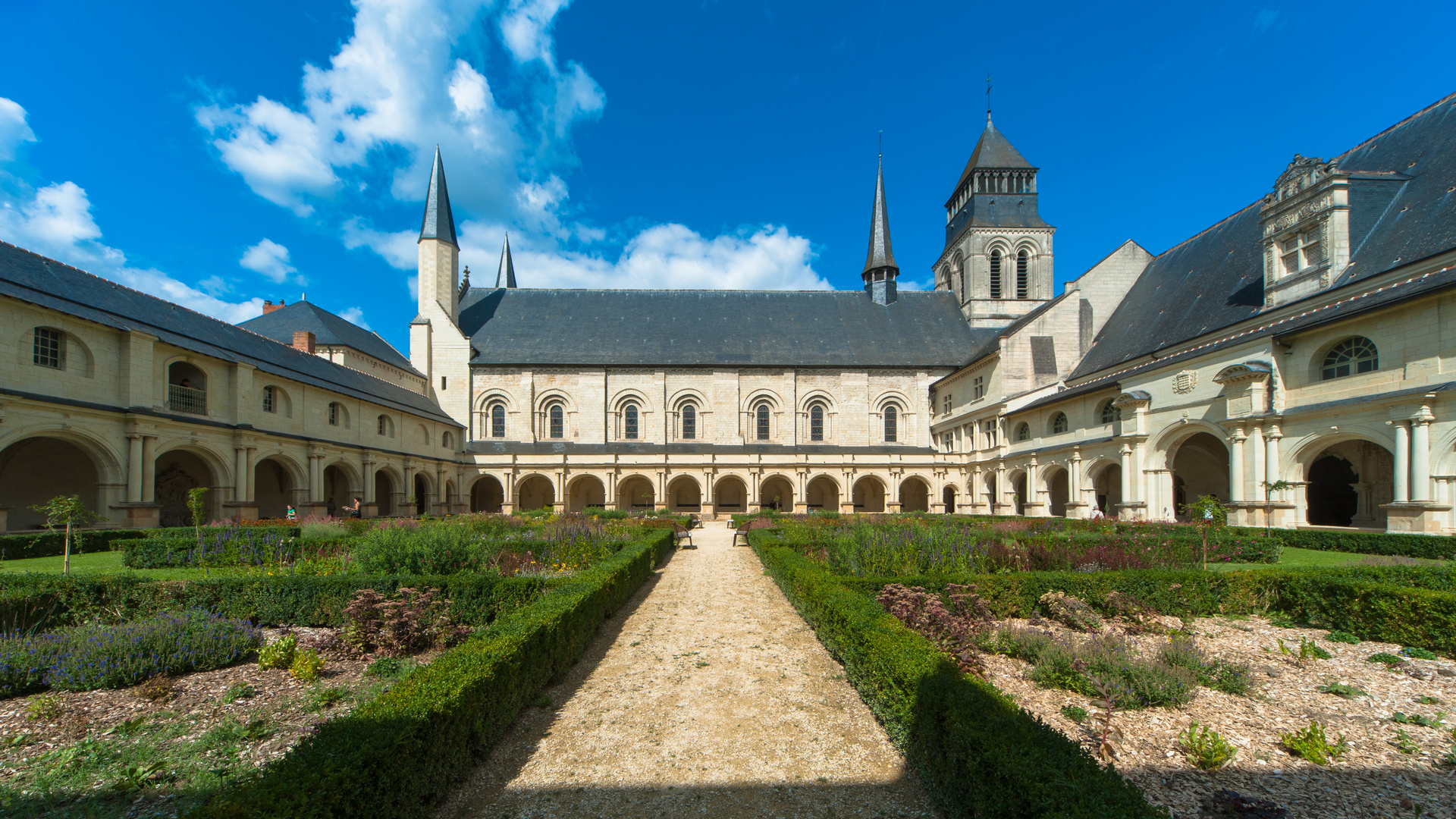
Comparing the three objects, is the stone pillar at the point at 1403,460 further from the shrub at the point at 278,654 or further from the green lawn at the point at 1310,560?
the shrub at the point at 278,654

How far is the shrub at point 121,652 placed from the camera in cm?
529

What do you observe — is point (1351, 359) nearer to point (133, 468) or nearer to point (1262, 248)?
point (1262, 248)

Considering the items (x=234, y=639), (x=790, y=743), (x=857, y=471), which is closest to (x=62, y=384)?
(x=234, y=639)

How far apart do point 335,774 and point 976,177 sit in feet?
132

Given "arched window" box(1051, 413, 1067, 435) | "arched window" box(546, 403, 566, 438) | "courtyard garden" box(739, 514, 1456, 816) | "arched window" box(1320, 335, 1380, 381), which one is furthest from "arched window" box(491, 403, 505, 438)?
"arched window" box(1320, 335, 1380, 381)

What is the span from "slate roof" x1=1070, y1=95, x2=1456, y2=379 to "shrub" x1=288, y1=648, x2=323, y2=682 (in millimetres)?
21499

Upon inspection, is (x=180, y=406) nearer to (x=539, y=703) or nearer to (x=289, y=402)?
(x=289, y=402)

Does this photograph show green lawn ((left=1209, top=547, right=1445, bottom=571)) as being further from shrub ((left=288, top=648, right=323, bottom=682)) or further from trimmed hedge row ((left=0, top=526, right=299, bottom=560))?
trimmed hedge row ((left=0, top=526, right=299, bottom=560))

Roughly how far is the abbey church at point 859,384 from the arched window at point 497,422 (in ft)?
0.30

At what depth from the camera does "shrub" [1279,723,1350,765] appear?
411cm

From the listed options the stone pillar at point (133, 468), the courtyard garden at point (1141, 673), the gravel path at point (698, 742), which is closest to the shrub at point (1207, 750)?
the courtyard garden at point (1141, 673)

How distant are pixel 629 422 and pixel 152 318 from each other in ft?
64.2

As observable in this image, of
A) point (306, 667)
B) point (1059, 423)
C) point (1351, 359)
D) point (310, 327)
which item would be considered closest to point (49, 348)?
point (310, 327)

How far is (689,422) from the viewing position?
3331 centimetres
